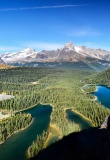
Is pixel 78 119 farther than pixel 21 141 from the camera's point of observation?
Yes

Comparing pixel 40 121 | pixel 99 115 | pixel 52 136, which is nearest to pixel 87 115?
pixel 99 115

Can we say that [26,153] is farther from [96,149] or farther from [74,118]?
[74,118]

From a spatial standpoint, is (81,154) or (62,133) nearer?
(81,154)

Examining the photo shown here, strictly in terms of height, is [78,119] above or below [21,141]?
above

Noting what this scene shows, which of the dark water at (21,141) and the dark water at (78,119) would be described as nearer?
the dark water at (21,141)

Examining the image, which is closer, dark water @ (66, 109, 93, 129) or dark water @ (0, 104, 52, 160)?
dark water @ (0, 104, 52, 160)

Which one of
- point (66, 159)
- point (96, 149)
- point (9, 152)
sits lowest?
point (9, 152)

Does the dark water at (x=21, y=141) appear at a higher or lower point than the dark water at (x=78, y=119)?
lower

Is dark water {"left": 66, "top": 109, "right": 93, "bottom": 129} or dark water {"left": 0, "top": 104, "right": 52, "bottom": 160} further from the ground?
dark water {"left": 66, "top": 109, "right": 93, "bottom": 129}
